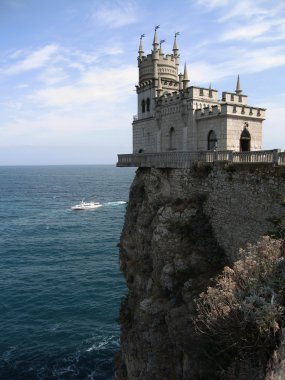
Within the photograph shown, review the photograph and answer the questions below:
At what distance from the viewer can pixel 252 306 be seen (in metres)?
10.6

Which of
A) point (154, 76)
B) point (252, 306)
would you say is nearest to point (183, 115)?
point (154, 76)

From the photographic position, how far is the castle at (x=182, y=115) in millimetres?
23891

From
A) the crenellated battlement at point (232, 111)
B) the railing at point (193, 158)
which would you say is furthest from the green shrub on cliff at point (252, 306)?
the crenellated battlement at point (232, 111)

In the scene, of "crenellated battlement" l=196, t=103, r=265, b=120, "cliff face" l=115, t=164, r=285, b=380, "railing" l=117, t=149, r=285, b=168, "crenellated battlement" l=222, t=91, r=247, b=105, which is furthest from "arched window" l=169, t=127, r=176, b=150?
"crenellated battlement" l=222, t=91, r=247, b=105

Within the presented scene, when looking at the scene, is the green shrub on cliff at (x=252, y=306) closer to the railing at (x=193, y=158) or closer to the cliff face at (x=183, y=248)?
the cliff face at (x=183, y=248)

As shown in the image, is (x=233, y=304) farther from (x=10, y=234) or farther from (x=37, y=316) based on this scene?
(x=10, y=234)

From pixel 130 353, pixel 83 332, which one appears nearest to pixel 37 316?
pixel 83 332

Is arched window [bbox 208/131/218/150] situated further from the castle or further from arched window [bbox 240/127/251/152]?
arched window [bbox 240/127/251/152]

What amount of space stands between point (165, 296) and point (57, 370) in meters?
13.5

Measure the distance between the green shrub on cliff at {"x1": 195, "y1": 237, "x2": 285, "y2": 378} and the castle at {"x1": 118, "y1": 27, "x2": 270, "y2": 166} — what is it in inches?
358

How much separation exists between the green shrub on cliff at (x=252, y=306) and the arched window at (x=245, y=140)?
13.4 metres

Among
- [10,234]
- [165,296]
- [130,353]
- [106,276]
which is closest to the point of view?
[165,296]

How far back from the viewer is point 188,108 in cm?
2630

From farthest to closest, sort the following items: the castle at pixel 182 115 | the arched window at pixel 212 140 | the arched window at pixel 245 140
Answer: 1. the arched window at pixel 212 140
2. the arched window at pixel 245 140
3. the castle at pixel 182 115
